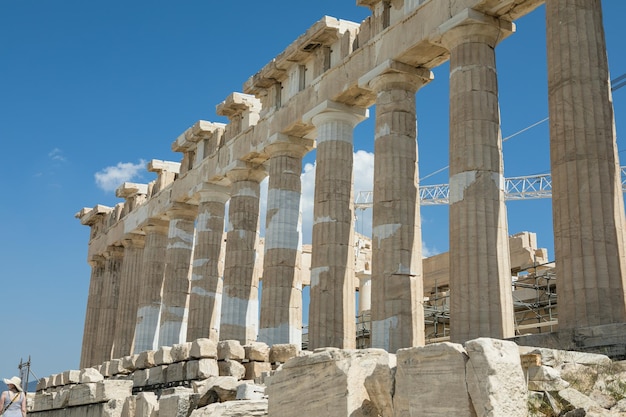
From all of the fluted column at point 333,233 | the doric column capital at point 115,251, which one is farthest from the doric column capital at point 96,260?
the fluted column at point 333,233

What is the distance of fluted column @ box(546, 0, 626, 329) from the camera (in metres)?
15.7

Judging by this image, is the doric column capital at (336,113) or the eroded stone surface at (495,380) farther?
the doric column capital at (336,113)

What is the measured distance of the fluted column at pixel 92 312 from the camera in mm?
42344

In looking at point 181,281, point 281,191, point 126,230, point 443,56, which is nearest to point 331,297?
point 281,191

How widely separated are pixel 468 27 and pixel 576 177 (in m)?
5.82

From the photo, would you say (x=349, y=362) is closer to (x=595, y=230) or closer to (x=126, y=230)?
(x=595, y=230)

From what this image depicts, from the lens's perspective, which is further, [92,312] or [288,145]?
[92,312]

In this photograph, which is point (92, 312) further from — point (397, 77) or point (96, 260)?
point (397, 77)

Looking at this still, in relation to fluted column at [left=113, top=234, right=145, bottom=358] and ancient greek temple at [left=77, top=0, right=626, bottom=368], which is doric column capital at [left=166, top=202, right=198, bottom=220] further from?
fluted column at [left=113, top=234, right=145, bottom=358]

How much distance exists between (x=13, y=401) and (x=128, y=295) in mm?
24531

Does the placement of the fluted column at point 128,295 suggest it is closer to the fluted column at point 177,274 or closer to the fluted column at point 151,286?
the fluted column at point 151,286

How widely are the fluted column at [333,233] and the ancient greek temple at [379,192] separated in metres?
0.04

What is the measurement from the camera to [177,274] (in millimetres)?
34594

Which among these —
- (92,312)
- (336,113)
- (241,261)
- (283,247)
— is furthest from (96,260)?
(336,113)
